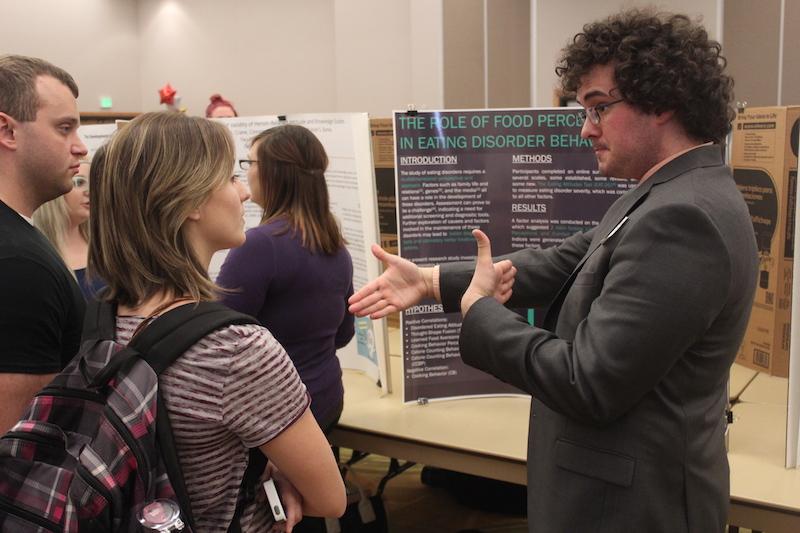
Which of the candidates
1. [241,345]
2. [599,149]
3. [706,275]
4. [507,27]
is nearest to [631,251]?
[706,275]

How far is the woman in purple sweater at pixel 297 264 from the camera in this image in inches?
83.4

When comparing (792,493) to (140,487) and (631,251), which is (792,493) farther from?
(140,487)

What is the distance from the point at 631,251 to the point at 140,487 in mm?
827

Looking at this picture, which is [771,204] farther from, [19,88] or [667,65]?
[19,88]

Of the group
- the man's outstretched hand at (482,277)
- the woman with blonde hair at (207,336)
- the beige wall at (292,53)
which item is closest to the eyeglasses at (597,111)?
the man's outstretched hand at (482,277)

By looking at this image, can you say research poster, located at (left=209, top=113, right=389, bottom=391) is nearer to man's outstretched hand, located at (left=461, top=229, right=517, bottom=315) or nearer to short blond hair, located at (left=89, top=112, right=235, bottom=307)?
man's outstretched hand, located at (left=461, top=229, right=517, bottom=315)

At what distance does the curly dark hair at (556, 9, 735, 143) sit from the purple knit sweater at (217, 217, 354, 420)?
41.6 inches

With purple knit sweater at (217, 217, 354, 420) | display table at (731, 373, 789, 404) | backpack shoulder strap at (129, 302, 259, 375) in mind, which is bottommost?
display table at (731, 373, 789, 404)

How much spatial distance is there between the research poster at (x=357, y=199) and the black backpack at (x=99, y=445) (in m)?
1.68

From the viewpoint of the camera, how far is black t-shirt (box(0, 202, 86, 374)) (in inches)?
51.7

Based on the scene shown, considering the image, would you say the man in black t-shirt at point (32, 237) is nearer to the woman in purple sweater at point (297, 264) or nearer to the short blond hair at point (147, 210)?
the short blond hair at point (147, 210)

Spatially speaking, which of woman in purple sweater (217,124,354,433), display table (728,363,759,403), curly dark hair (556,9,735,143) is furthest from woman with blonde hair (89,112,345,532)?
display table (728,363,759,403)

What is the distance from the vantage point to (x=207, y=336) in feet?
3.67

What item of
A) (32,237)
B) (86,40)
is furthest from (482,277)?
(86,40)
